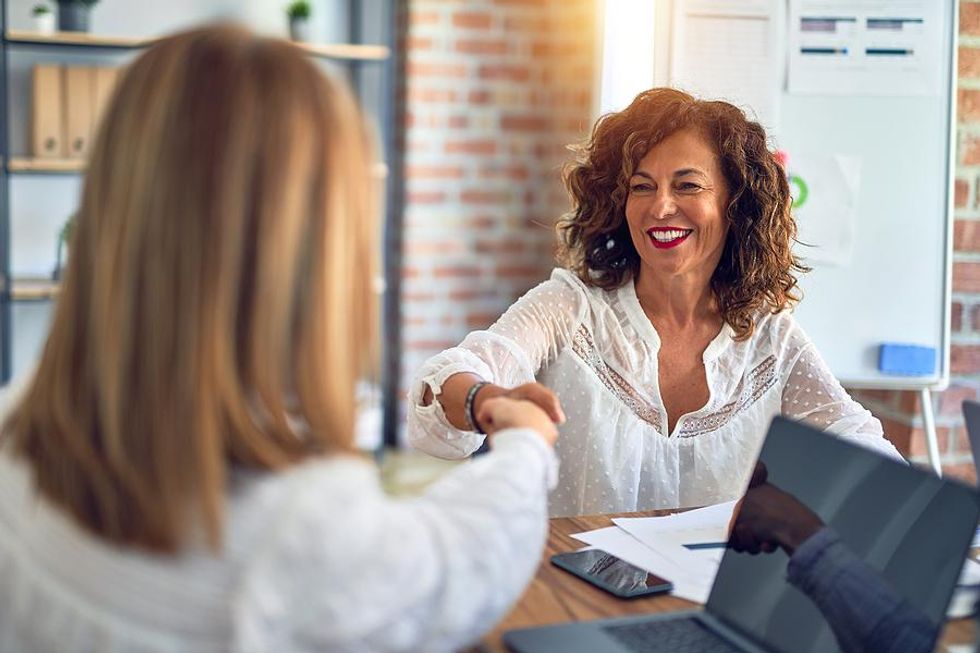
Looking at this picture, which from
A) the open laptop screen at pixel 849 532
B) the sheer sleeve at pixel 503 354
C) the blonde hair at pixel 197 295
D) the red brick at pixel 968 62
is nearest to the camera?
the blonde hair at pixel 197 295

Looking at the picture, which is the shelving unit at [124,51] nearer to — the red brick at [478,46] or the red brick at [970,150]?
the red brick at [478,46]

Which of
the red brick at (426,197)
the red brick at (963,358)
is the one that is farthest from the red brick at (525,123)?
the red brick at (963,358)

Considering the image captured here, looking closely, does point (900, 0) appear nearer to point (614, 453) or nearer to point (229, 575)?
point (614, 453)

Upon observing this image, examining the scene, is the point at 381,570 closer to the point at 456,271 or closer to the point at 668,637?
the point at 668,637

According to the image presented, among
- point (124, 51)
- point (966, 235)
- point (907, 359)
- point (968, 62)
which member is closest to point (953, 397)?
point (907, 359)

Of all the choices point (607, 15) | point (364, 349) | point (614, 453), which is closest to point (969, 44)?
point (607, 15)

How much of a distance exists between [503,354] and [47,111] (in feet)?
8.26

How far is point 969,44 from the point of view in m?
2.57

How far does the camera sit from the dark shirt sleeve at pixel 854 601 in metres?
1.04

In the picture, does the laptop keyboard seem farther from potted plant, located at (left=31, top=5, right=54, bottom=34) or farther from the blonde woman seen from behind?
potted plant, located at (left=31, top=5, right=54, bottom=34)

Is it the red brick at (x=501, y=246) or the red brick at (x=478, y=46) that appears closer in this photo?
the red brick at (x=478, y=46)

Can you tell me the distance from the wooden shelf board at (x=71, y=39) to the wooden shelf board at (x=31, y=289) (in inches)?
30.6

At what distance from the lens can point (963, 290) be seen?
262 centimetres

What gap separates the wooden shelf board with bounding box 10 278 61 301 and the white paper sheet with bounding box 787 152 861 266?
2404mm
